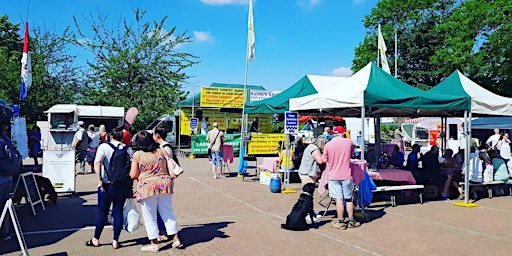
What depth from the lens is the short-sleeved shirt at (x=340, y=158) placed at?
24.9ft

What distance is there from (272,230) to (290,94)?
7242mm

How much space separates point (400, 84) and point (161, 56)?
23.0 meters

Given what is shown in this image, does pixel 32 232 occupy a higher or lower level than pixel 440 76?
lower

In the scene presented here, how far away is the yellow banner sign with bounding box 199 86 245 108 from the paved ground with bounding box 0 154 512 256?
45.4 feet

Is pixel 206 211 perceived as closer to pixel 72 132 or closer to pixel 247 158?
pixel 247 158

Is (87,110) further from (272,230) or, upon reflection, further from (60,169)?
(272,230)

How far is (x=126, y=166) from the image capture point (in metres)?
6.07

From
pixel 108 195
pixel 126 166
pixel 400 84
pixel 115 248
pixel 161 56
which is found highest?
pixel 161 56

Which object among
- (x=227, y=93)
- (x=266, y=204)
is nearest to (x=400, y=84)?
(x=266, y=204)

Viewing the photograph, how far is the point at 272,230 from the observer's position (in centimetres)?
746

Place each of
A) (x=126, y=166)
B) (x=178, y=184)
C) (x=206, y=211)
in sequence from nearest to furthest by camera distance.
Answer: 1. (x=126, y=166)
2. (x=206, y=211)
3. (x=178, y=184)

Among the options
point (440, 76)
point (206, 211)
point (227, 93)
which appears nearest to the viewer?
point (206, 211)

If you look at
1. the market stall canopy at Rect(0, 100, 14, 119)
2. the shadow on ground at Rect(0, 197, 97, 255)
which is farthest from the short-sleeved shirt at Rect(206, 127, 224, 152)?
the market stall canopy at Rect(0, 100, 14, 119)

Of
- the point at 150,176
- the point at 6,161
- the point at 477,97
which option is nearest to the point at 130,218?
the point at 150,176
